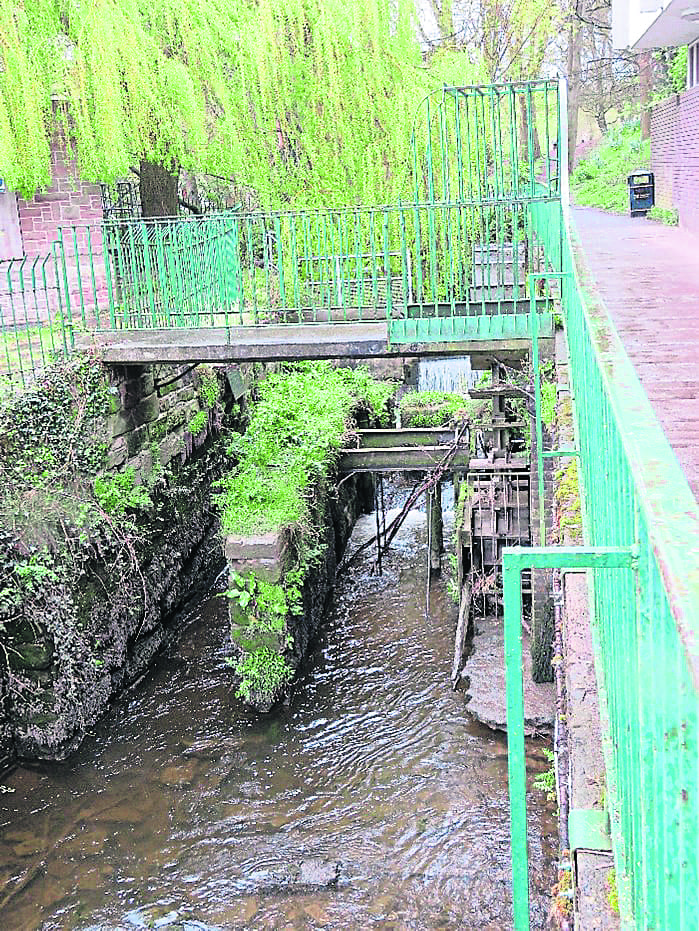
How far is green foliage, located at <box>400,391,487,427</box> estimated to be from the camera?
17.8 m

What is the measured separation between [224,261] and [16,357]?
250cm

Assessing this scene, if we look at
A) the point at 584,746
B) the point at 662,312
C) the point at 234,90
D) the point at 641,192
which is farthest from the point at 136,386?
the point at 641,192

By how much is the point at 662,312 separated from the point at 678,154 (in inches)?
389

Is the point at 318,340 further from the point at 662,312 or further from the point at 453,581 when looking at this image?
the point at 453,581

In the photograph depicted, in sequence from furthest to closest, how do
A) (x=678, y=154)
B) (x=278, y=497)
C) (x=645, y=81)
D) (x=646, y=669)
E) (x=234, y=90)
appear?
(x=645, y=81), (x=678, y=154), (x=234, y=90), (x=278, y=497), (x=646, y=669)

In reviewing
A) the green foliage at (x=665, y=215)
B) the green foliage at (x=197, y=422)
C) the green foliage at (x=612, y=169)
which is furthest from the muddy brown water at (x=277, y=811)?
the green foliage at (x=612, y=169)

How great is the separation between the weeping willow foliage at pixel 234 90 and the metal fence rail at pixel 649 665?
9.90 metres

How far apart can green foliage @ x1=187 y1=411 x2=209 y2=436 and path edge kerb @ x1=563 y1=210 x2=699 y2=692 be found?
10380 millimetres

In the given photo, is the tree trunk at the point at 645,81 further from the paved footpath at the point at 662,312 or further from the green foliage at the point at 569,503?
the green foliage at the point at 569,503

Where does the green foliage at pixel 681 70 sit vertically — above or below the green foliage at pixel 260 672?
above

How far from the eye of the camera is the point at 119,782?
8.72 m

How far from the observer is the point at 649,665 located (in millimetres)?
1744

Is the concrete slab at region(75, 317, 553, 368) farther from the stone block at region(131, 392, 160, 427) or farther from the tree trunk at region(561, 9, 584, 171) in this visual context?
the tree trunk at region(561, 9, 584, 171)

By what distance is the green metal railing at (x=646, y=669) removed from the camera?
144 centimetres
